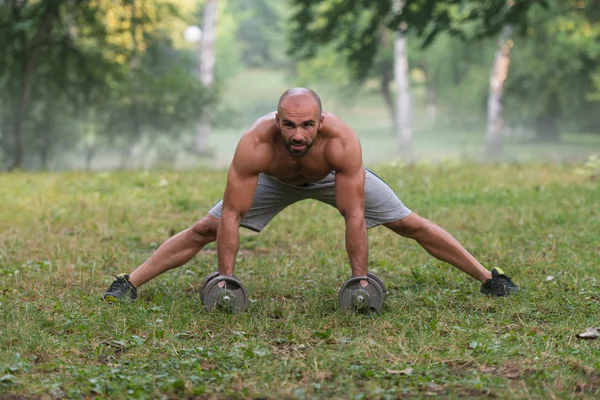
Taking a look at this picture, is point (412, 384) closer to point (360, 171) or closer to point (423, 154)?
point (360, 171)

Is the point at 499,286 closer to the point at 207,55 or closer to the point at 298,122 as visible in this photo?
the point at 298,122

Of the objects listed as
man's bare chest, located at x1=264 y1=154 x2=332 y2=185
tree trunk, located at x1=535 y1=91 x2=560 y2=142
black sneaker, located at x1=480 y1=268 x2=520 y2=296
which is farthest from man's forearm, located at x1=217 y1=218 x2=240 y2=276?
tree trunk, located at x1=535 y1=91 x2=560 y2=142

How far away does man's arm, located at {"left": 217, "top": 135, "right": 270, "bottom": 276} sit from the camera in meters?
5.25

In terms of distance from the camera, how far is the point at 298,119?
5012 millimetres

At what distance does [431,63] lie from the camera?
4344cm

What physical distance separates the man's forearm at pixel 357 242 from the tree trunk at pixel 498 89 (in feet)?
79.7

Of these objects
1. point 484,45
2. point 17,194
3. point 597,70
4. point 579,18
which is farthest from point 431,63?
point 17,194

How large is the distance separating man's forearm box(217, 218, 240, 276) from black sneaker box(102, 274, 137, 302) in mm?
854

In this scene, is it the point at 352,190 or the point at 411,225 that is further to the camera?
the point at 411,225

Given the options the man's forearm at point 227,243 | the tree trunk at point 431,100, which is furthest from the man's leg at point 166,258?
the tree trunk at point 431,100

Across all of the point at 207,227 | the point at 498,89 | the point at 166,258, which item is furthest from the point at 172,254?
the point at 498,89

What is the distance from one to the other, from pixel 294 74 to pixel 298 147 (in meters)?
47.2

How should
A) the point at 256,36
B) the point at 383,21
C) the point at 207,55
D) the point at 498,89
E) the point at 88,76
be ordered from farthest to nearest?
the point at 256,36, the point at 207,55, the point at 498,89, the point at 88,76, the point at 383,21

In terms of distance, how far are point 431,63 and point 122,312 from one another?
39.7 meters
